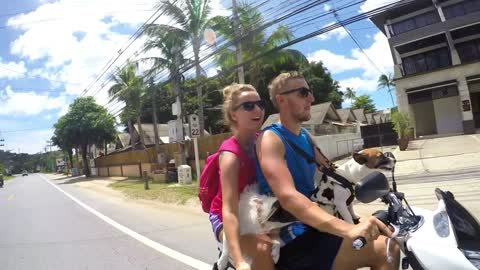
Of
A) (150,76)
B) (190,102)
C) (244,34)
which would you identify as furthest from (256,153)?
(190,102)

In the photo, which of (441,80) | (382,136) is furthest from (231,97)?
(441,80)

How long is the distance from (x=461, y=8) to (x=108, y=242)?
31690 mm

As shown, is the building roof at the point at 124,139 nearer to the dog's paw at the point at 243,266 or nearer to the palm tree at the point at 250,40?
the palm tree at the point at 250,40

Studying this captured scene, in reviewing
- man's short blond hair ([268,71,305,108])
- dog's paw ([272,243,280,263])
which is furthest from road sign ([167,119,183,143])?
dog's paw ([272,243,280,263])

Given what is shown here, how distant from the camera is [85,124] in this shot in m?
48.8

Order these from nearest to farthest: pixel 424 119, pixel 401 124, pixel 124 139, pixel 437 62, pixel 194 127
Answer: pixel 194 127, pixel 401 124, pixel 437 62, pixel 424 119, pixel 124 139

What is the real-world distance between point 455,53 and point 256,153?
1325 inches

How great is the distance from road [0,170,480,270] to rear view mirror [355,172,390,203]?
13.4 ft

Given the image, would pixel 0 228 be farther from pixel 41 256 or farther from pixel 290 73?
pixel 290 73

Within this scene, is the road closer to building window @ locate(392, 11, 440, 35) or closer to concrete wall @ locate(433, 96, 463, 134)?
concrete wall @ locate(433, 96, 463, 134)

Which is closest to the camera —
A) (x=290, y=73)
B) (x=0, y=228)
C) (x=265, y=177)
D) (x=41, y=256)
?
(x=265, y=177)

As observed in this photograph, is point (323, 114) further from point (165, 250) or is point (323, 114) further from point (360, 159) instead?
point (360, 159)

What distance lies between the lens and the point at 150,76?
Result: 2684cm

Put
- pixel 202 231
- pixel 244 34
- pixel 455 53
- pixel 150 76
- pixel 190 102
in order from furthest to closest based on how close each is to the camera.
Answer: pixel 190 102 → pixel 455 53 → pixel 150 76 → pixel 244 34 → pixel 202 231
